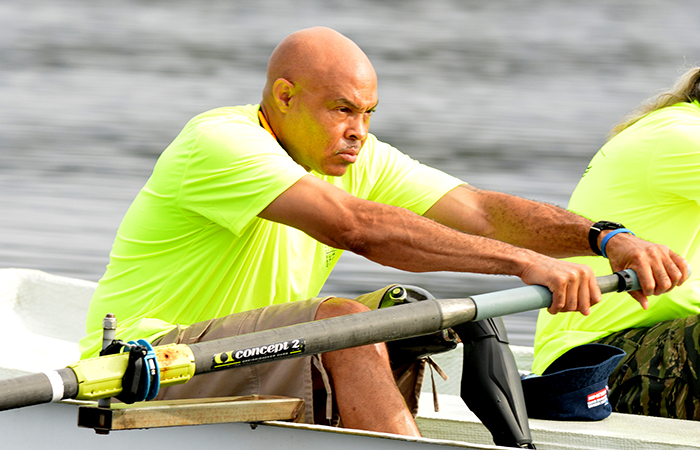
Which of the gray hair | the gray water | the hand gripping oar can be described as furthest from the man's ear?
the gray water

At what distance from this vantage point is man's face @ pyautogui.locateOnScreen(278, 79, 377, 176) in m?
2.34

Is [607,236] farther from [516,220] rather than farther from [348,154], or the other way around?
[348,154]

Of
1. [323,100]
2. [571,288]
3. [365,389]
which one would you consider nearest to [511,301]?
[571,288]

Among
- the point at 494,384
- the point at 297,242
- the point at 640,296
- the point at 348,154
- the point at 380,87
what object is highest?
the point at 380,87

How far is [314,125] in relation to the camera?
2350 millimetres

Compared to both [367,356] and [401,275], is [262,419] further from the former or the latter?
[401,275]

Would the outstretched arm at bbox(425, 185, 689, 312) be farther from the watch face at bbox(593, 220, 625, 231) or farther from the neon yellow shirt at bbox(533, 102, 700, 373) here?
the neon yellow shirt at bbox(533, 102, 700, 373)

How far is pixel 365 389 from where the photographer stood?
1970mm

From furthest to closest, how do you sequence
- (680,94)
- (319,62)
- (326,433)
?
(680,94)
(319,62)
(326,433)

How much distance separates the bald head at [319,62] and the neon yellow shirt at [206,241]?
152 mm

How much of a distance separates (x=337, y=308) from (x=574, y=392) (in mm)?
764

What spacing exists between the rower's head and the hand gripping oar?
0.59 metres

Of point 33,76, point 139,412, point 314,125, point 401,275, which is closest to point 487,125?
point 401,275

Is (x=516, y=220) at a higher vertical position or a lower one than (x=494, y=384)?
higher
